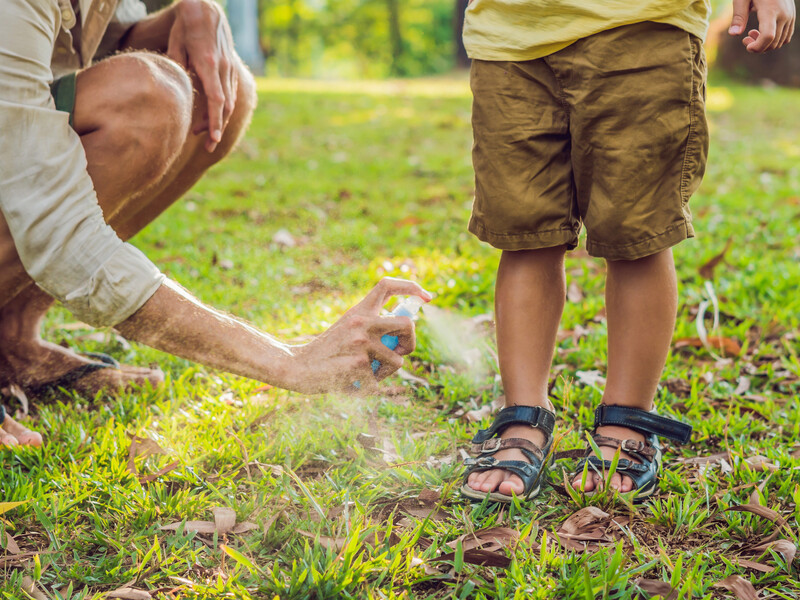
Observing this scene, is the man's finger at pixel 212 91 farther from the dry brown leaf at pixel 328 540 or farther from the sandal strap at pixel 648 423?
the sandal strap at pixel 648 423

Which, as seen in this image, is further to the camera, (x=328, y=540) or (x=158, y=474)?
(x=158, y=474)

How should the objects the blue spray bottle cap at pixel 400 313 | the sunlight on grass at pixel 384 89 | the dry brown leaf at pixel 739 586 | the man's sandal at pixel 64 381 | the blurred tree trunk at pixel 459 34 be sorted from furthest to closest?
the blurred tree trunk at pixel 459 34 → the sunlight on grass at pixel 384 89 → the man's sandal at pixel 64 381 → the blue spray bottle cap at pixel 400 313 → the dry brown leaf at pixel 739 586

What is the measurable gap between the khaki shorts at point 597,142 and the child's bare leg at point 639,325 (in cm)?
7

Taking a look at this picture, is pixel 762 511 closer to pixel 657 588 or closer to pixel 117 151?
pixel 657 588

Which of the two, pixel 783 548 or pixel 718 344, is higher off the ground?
pixel 783 548

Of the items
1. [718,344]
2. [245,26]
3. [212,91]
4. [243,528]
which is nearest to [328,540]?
[243,528]

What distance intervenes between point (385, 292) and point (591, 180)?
621 millimetres

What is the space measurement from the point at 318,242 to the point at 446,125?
12.2 feet

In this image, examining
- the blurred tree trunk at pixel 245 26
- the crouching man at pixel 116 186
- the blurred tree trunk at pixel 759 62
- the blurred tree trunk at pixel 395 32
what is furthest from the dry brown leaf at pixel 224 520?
the blurred tree trunk at pixel 395 32

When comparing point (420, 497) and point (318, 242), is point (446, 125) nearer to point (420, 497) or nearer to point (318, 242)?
point (318, 242)

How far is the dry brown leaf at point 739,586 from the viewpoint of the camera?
1.32 m

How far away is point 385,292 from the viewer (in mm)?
1472

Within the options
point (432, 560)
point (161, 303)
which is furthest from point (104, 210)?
point (432, 560)

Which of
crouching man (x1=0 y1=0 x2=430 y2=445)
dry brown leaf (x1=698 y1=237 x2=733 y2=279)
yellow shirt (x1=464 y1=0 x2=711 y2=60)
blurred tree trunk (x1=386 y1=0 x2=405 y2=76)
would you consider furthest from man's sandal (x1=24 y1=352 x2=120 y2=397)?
blurred tree trunk (x1=386 y1=0 x2=405 y2=76)
